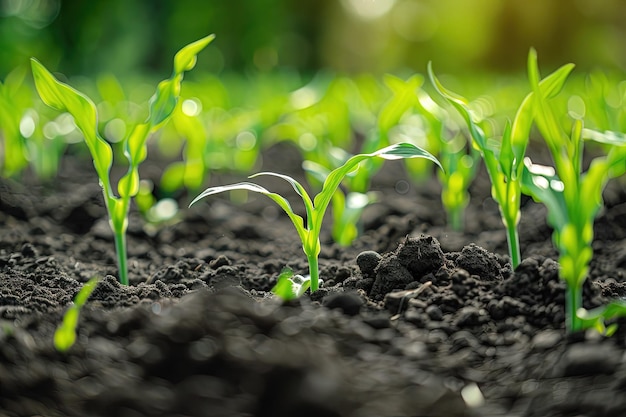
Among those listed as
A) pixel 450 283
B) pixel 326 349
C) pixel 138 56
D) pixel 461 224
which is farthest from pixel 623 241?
pixel 138 56

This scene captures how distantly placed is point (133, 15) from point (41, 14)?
4.62ft

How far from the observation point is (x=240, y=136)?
11.0ft

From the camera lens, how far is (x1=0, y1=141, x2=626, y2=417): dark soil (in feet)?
3.25

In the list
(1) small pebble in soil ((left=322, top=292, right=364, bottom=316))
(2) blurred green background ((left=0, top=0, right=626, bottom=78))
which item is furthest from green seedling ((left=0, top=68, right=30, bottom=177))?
(2) blurred green background ((left=0, top=0, right=626, bottom=78))

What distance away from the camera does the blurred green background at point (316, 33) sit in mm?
10539

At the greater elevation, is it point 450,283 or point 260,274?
point 260,274

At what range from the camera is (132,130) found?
1730mm

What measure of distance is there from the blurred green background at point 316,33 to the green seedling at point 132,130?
13.8 ft

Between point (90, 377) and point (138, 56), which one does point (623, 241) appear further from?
point (138, 56)

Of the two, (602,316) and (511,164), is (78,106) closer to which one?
(511,164)

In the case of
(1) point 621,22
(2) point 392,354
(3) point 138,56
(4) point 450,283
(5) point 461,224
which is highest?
(1) point 621,22

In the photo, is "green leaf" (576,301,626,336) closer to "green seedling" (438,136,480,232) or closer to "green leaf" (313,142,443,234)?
"green leaf" (313,142,443,234)

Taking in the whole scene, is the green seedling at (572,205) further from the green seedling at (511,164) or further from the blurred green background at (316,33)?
the blurred green background at (316,33)

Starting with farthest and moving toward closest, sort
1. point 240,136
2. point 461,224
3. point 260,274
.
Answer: point 240,136, point 461,224, point 260,274
